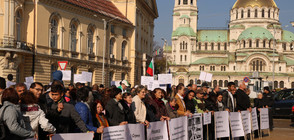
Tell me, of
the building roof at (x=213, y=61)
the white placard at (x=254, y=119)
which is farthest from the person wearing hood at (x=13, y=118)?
the building roof at (x=213, y=61)

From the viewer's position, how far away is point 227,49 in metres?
142

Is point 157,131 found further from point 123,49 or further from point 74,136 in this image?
point 123,49

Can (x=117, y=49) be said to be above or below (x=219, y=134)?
above

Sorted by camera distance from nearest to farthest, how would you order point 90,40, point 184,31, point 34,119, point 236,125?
point 34,119, point 236,125, point 90,40, point 184,31

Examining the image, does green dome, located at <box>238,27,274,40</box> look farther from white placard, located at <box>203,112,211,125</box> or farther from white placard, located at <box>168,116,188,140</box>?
white placard, located at <box>168,116,188,140</box>

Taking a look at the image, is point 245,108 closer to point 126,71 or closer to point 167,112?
point 167,112

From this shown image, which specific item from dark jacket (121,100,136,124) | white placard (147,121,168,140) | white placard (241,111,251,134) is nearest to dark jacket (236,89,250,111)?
white placard (241,111,251,134)

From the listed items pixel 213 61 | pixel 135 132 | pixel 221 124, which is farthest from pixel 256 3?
pixel 135 132

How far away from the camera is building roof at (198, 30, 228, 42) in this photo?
145 m

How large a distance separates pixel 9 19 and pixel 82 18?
35.6 feet

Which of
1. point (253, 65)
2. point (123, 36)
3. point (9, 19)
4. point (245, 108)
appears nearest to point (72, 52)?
point (9, 19)

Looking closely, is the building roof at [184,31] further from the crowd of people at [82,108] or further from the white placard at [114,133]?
the white placard at [114,133]

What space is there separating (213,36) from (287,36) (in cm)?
2586

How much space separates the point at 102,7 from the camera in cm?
4294
